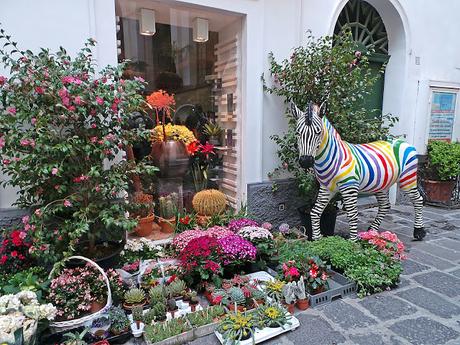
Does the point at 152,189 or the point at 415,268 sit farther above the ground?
the point at 152,189

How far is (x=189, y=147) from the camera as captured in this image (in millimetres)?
4500

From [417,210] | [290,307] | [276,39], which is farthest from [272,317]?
[276,39]

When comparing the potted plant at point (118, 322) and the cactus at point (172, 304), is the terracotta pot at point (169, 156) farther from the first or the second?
Answer: the potted plant at point (118, 322)

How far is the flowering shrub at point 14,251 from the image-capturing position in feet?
9.73

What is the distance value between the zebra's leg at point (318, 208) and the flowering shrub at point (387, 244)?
0.57 meters

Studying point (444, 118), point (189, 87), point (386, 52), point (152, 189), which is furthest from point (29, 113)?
point (444, 118)

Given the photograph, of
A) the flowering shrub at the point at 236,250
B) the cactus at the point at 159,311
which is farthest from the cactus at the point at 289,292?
the cactus at the point at 159,311

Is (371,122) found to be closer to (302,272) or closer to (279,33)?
(279,33)

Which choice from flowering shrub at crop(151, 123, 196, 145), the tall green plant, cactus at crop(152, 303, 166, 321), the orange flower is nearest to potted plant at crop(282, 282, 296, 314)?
cactus at crop(152, 303, 166, 321)

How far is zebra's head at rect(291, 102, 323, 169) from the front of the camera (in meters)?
3.44

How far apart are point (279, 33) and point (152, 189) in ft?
9.18

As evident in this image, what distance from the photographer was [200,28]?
4305 millimetres

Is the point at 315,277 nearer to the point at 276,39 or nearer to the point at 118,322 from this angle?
the point at 118,322

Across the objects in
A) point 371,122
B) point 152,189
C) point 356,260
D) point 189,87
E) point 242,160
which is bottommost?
point 356,260
